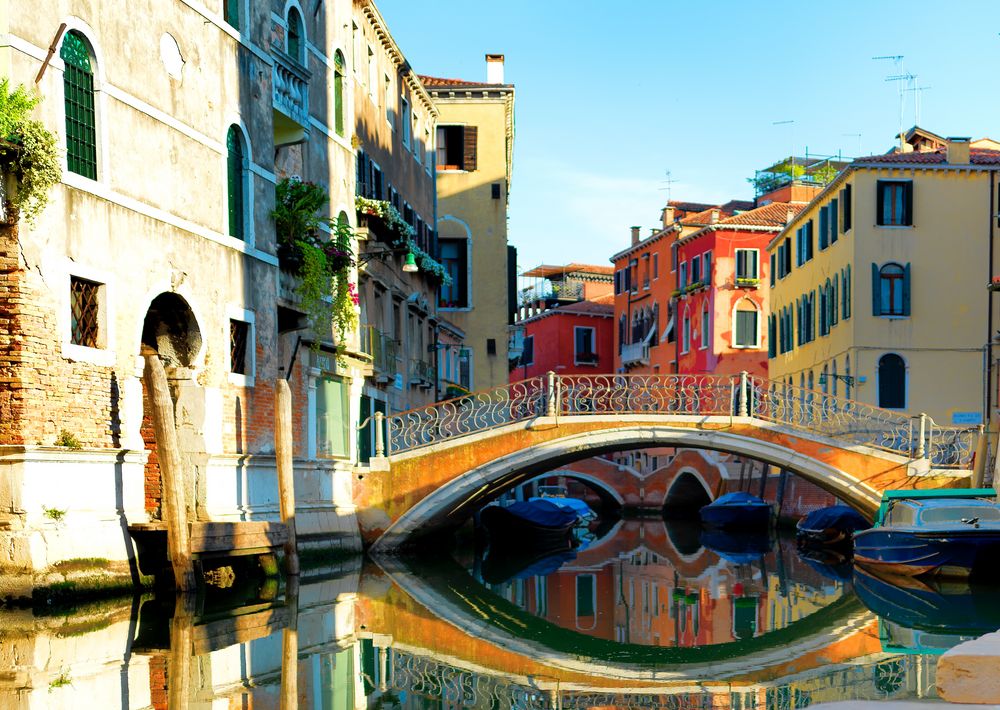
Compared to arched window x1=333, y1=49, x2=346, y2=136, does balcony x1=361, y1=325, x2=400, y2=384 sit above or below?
below

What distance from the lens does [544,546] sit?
28.2m

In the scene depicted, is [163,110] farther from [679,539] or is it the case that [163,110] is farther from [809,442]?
[679,539]

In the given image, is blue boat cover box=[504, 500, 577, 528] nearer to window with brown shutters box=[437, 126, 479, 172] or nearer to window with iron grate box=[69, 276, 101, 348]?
window with brown shutters box=[437, 126, 479, 172]

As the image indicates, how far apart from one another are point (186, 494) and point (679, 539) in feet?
57.7

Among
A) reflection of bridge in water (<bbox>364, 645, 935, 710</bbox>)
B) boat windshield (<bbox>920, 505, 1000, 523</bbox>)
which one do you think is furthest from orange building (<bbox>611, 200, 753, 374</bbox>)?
reflection of bridge in water (<bbox>364, 645, 935, 710</bbox>)

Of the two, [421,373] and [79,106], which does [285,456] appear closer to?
[79,106]

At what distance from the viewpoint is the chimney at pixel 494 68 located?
34.9m

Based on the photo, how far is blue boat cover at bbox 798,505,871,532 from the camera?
2547 cm

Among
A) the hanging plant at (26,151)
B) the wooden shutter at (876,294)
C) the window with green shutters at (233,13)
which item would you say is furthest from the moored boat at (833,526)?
the hanging plant at (26,151)

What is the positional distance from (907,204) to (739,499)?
28.8ft

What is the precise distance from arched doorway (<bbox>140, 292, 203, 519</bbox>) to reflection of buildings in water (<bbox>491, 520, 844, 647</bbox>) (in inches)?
156

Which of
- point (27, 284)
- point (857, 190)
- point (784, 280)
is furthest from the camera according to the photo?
point (784, 280)

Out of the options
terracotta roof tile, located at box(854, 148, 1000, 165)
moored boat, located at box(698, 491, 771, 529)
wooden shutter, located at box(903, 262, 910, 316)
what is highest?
terracotta roof tile, located at box(854, 148, 1000, 165)

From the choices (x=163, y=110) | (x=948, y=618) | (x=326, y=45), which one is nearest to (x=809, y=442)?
(x=948, y=618)
